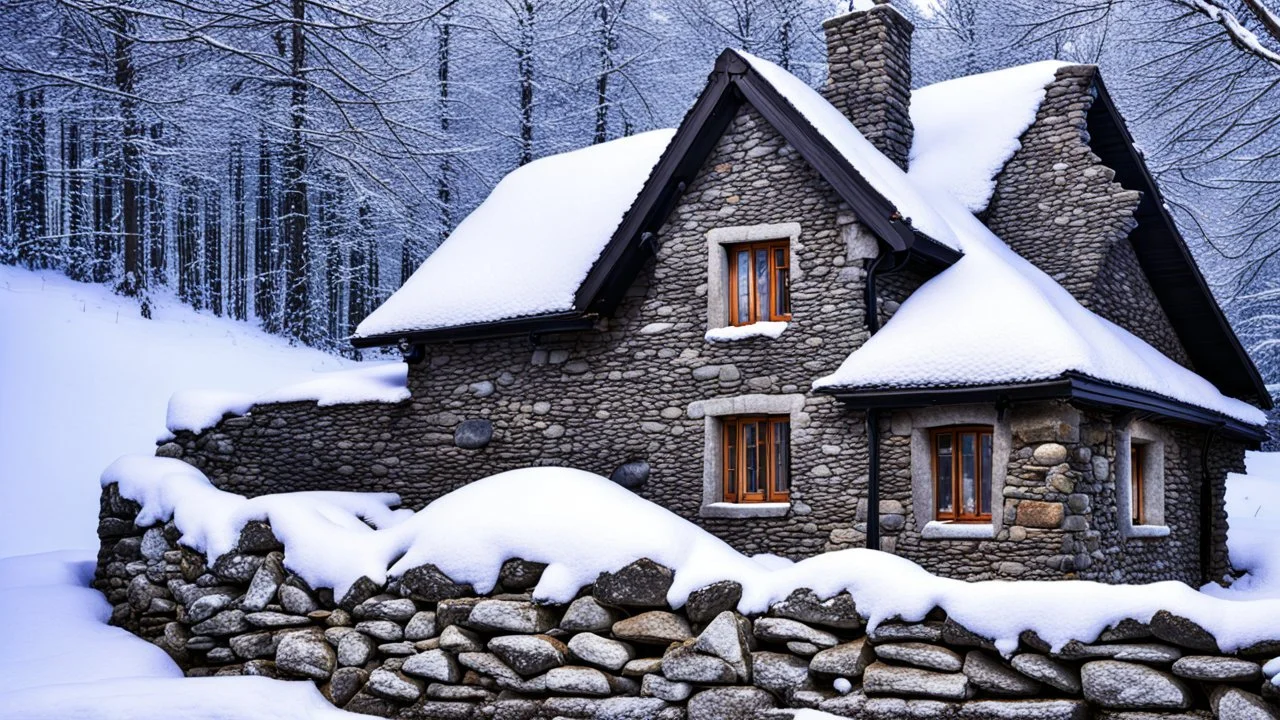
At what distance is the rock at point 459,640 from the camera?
1023 cm

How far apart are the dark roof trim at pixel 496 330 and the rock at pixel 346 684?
4.80 meters

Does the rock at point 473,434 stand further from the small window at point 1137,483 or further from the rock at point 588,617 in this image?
the small window at point 1137,483

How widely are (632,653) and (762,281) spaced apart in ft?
16.8

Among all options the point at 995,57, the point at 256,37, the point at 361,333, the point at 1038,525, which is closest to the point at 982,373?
the point at 1038,525

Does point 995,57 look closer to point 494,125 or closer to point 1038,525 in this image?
point 494,125

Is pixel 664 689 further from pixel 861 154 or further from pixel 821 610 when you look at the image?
pixel 861 154

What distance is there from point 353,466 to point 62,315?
13.7m

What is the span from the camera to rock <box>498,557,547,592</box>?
1034cm

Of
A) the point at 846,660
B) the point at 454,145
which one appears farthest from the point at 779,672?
the point at 454,145

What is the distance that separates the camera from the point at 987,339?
1164 cm

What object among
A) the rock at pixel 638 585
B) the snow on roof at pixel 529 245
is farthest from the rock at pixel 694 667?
the snow on roof at pixel 529 245

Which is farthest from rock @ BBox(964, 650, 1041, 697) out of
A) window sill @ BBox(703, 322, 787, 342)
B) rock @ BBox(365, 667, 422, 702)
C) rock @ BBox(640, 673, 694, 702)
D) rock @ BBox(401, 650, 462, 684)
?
window sill @ BBox(703, 322, 787, 342)

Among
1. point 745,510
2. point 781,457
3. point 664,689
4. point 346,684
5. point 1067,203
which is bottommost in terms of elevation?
point 346,684

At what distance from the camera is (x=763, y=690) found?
Answer: 29.4 feet
